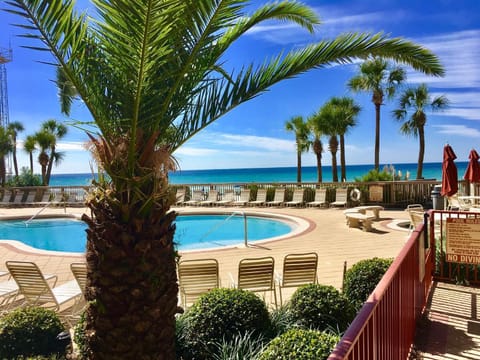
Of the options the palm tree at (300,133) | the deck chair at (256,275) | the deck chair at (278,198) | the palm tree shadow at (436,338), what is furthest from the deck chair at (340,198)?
the palm tree shadow at (436,338)

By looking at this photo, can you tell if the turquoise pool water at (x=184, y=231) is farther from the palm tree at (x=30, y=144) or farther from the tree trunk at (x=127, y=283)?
the palm tree at (x=30, y=144)

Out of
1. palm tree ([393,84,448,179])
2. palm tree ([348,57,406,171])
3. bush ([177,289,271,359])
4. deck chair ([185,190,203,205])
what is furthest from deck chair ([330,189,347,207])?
bush ([177,289,271,359])

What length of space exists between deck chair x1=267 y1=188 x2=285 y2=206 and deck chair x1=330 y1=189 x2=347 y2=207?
91.8 inches

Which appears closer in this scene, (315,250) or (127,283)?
(127,283)

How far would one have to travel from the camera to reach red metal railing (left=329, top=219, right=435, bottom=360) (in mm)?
1714

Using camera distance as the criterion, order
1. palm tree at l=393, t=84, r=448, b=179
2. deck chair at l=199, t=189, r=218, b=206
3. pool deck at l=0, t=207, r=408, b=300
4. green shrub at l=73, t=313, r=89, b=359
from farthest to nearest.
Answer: palm tree at l=393, t=84, r=448, b=179 < deck chair at l=199, t=189, r=218, b=206 < pool deck at l=0, t=207, r=408, b=300 < green shrub at l=73, t=313, r=89, b=359

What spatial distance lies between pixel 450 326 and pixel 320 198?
1260 centimetres

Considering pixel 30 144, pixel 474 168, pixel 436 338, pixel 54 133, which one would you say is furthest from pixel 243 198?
pixel 54 133

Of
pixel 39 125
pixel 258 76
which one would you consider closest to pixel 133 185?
pixel 258 76

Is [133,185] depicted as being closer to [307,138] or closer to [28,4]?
[28,4]

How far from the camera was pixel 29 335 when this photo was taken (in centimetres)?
351

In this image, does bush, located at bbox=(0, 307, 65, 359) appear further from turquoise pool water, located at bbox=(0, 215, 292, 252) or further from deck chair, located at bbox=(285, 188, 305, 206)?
deck chair, located at bbox=(285, 188, 305, 206)

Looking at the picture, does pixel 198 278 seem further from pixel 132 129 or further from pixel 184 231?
pixel 184 231

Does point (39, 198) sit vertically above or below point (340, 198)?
below
